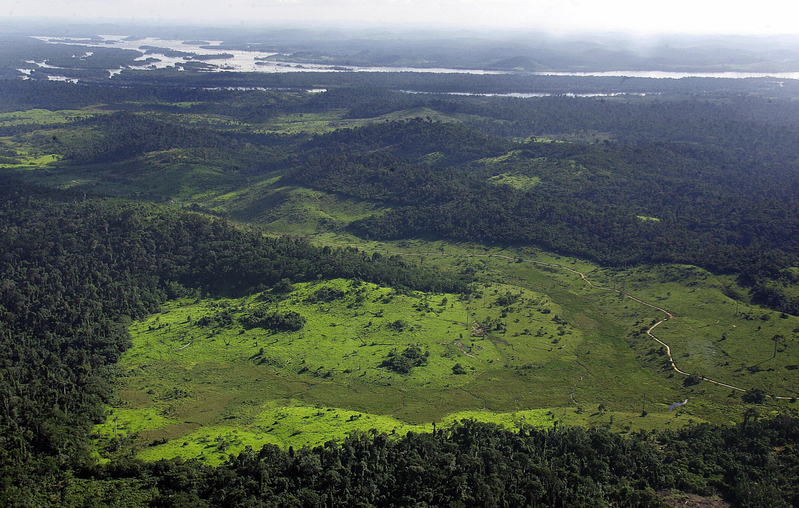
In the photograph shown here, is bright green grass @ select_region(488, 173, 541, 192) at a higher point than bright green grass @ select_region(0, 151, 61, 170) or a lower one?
higher

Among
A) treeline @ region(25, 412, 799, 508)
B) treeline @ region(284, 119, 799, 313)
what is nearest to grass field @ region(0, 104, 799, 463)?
treeline @ region(25, 412, 799, 508)

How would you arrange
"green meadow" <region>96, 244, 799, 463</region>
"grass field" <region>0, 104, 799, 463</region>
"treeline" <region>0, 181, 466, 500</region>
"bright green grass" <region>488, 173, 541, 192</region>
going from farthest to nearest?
"bright green grass" <region>488, 173, 541, 192</region>
"treeline" <region>0, 181, 466, 500</region>
"grass field" <region>0, 104, 799, 463</region>
"green meadow" <region>96, 244, 799, 463</region>

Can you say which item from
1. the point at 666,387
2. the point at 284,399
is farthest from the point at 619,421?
the point at 284,399

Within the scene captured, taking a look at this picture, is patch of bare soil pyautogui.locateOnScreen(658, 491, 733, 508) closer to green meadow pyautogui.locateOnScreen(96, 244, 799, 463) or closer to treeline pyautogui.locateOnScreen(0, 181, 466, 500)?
green meadow pyautogui.locateOnScreen(96, 244, 799, 463)

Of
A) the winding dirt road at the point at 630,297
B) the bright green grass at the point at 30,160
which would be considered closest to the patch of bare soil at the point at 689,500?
the winding dirt road at the point at 630,297

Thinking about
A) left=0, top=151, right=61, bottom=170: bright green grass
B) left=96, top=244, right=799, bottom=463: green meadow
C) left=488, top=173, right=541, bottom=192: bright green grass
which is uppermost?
left=488, top=173, right=541, bottom=192: bright green grass

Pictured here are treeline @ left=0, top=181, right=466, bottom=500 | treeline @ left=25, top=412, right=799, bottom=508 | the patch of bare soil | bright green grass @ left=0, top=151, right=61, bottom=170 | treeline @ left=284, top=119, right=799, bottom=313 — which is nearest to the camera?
treeline @ left=25, top=412, right=799, bottom=508

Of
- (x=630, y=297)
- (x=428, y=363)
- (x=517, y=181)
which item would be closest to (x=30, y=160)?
(x=517, y=181)

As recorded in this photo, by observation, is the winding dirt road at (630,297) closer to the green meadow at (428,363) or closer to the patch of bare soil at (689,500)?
the green meadow at (428,363)
